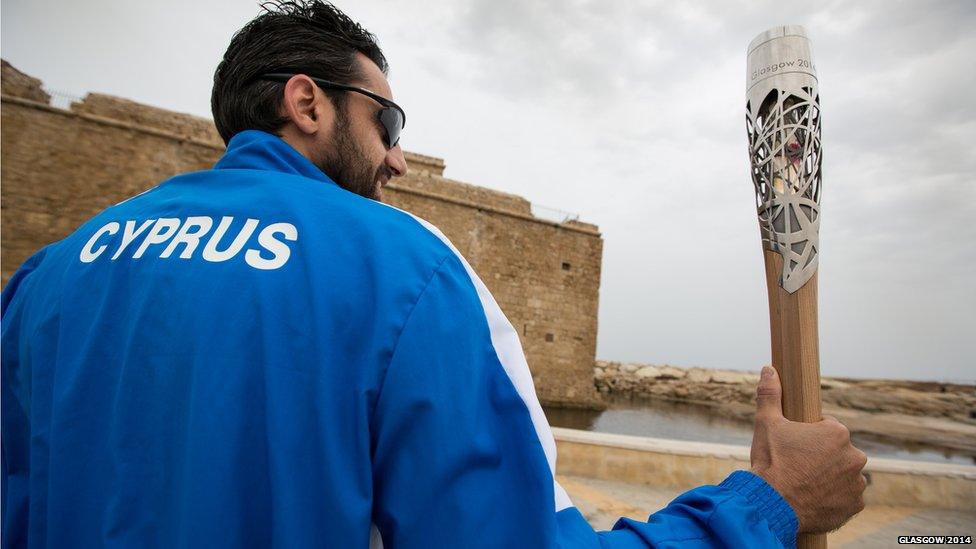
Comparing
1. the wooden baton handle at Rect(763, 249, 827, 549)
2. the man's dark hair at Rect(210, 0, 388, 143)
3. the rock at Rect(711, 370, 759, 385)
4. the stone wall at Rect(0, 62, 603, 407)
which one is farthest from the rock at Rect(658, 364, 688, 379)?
the man's dark hair at Rect(210, 0, 388, 143)

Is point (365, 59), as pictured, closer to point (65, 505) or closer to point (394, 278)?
point (394, 278)

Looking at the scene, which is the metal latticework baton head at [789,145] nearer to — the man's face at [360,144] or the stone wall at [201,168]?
the man's face at [360,144]

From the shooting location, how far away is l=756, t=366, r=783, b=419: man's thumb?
0.95 meters

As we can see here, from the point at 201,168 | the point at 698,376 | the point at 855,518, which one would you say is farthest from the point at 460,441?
the point at 698,376

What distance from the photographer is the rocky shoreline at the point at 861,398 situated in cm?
980

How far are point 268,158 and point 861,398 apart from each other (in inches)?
665

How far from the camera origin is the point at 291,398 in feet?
1.69

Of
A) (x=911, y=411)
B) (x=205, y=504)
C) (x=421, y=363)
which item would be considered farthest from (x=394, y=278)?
(x=911, y=411)

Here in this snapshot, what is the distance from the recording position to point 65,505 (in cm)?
59

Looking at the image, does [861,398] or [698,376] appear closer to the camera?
[861,398]

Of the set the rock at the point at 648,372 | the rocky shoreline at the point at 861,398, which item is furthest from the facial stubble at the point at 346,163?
the rock at the point at 648,372

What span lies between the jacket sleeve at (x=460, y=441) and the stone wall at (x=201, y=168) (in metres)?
13.1

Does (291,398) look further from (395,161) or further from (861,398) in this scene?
(861,398)

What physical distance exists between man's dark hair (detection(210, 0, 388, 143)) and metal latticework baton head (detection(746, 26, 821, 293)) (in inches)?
34.9
